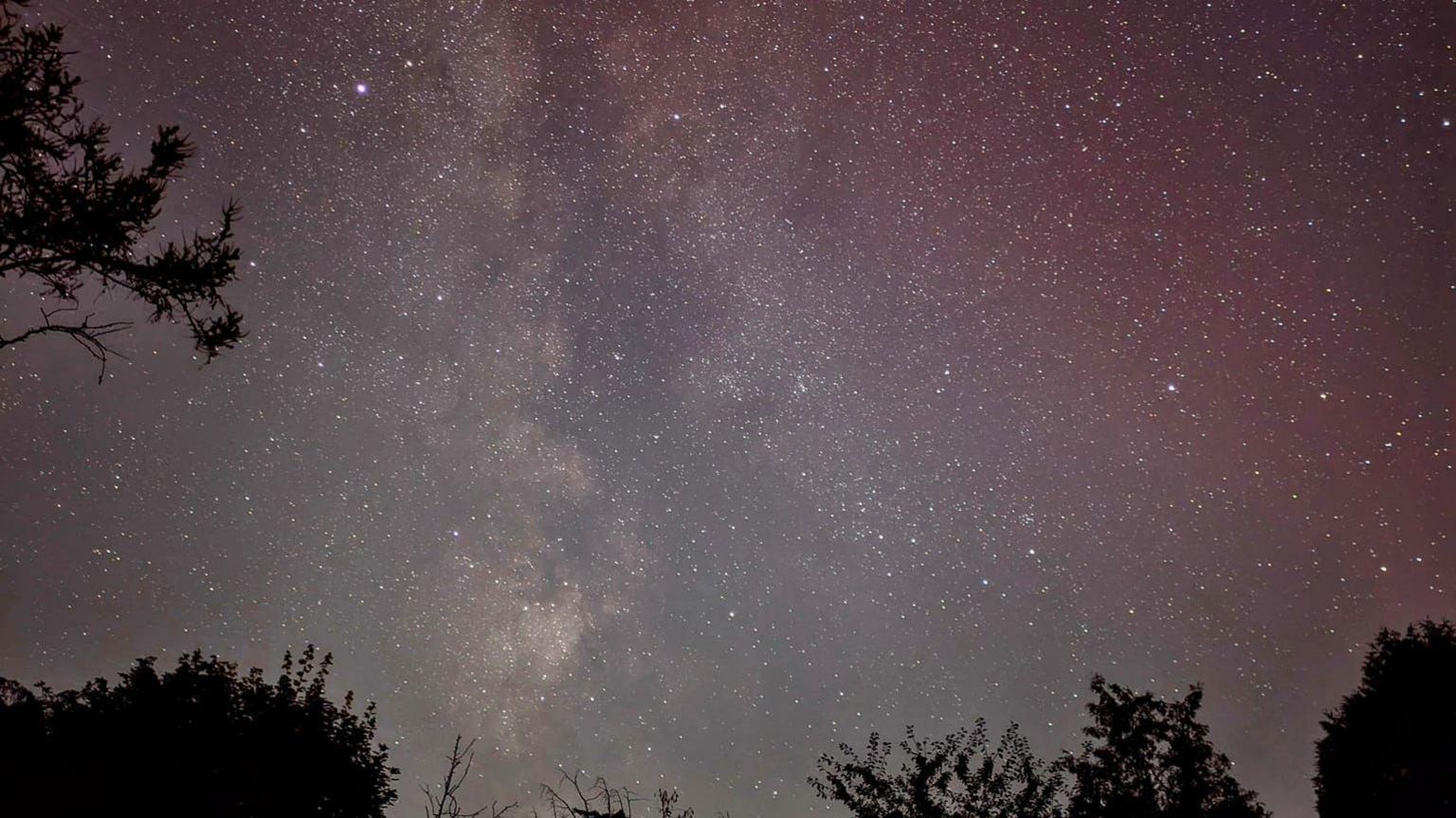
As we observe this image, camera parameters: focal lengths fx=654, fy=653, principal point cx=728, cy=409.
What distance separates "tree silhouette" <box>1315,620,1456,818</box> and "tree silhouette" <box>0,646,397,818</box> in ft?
80.0

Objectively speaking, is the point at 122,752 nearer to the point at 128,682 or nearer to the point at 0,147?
the point at 128,682

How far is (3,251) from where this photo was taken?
4.89 meters

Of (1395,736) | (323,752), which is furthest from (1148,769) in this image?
(323,752)

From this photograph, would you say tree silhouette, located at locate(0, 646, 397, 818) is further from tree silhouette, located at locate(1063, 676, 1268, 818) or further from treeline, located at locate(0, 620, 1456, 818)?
tree silhouette, located at locate(1063, 676, 1268, 818)

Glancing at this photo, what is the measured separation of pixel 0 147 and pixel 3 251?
33.0 inches

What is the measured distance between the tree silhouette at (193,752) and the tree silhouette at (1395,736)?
80.0 ft

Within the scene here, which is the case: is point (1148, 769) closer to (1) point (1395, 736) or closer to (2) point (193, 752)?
(1) point (1395, 736)

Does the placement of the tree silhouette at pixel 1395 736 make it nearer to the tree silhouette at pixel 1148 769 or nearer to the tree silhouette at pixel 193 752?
the tree silhouette at pixel 1148 769

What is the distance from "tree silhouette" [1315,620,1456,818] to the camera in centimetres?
1510

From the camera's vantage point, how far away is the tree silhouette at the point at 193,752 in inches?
539

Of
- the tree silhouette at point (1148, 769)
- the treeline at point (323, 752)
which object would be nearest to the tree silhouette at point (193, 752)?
the treeline at point (323, 752)

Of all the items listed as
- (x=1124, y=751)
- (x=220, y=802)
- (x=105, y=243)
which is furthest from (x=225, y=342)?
(x=1124, y=751)

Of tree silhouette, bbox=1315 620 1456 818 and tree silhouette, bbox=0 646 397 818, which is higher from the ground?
tree silhouette, bbox=1315 620 1456 818

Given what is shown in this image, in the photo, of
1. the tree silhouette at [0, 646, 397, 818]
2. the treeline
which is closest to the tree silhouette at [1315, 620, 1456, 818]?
the treeline
